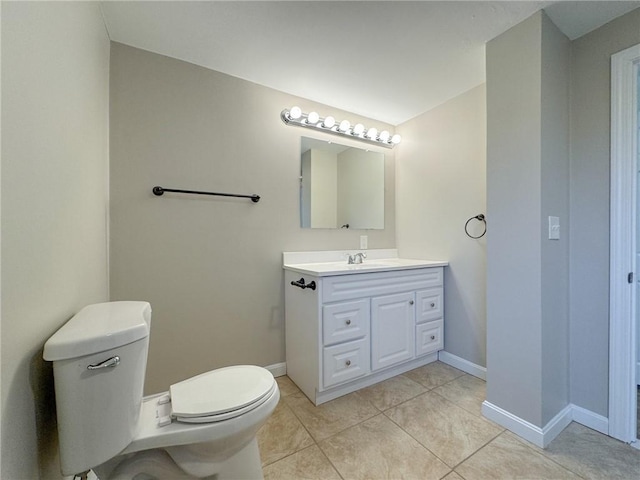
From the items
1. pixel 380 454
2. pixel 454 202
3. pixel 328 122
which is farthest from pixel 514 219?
pixel 328 122

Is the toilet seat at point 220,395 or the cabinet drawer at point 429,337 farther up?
the toilet seat at point 220,395

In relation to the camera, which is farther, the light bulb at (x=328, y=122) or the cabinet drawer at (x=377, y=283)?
the light bulb at (x=328, y=122)

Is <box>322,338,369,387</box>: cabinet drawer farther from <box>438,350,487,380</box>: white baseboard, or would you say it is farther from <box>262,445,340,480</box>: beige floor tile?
<box>438,350,487,380</box>: white baseboard

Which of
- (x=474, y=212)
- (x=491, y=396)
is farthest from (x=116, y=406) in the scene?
(x=474, y=212)

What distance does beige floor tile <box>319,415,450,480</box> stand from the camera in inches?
44.9

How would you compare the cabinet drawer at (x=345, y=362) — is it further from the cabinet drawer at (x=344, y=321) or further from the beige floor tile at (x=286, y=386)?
the beige floor tile at (x=286, y=386)

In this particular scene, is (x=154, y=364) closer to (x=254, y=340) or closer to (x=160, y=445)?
(x=254, y=340)

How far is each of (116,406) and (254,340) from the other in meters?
1.17

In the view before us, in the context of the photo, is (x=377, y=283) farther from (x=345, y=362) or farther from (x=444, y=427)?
(x=444, y=427)

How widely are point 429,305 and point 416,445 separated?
1.01 metres

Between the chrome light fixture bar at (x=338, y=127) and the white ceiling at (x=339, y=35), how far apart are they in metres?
0.20

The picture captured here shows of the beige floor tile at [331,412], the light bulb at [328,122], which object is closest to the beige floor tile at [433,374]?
the beige floor tile at [331,412]

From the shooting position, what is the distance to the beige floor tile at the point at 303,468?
44.6 inches

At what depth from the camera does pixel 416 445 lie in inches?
50.9
